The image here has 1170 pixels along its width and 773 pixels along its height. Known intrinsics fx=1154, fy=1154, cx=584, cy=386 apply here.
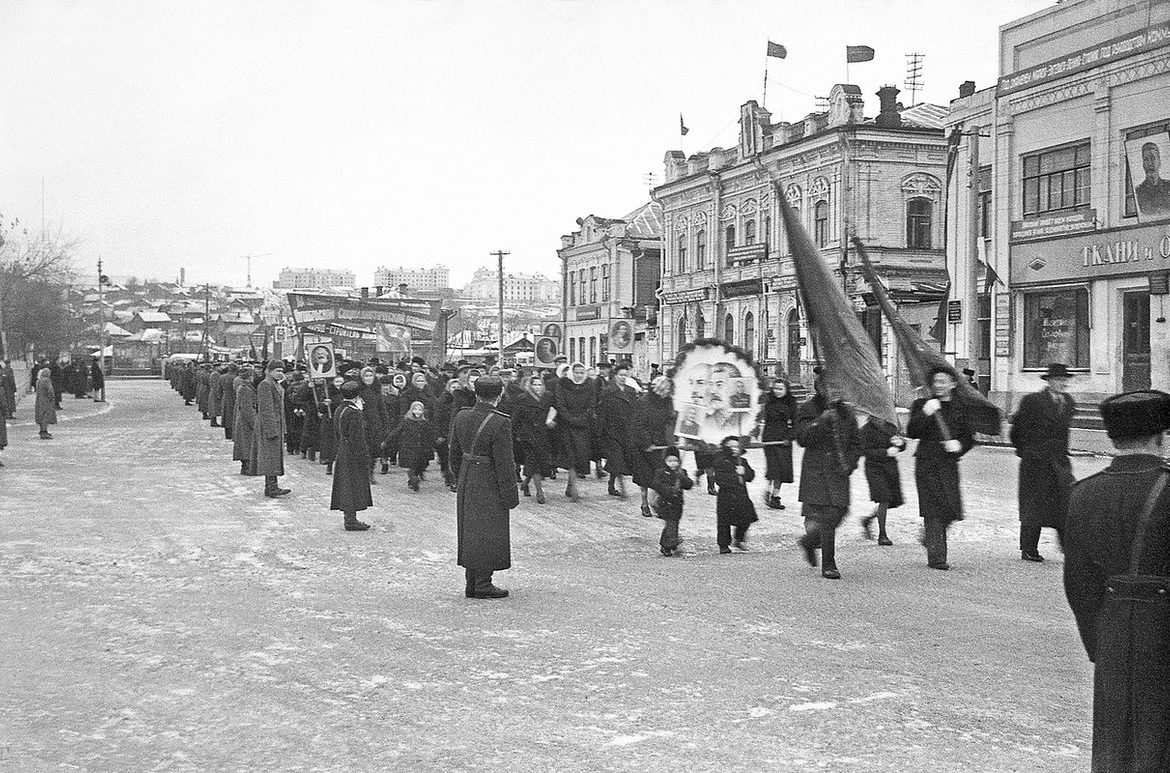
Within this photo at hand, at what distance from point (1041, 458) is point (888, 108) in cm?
3715

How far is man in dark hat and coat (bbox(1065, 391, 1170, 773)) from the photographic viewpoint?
380 cm

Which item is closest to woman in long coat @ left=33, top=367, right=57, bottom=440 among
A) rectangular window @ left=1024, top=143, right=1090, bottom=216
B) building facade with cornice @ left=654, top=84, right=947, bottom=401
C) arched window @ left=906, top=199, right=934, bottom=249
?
building facade with cornice @ left=654, top=84, right=947, bottom=401

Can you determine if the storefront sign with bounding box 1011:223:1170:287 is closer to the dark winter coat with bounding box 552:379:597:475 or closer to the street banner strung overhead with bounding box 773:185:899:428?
the dark winter coat with bounding box 552:379:597:475

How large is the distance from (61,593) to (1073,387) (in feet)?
85.8

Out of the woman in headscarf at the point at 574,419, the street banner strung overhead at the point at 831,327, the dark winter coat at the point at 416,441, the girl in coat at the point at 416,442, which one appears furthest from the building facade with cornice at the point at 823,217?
the street banner strung overhead at the point at 831,327

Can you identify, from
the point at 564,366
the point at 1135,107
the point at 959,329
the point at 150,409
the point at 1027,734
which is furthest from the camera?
the point at 150,409

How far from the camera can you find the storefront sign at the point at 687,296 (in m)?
53.2

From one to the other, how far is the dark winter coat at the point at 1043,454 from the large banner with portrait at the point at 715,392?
2386 millimetres

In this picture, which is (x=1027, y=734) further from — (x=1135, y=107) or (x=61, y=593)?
(x=1135, y=107)

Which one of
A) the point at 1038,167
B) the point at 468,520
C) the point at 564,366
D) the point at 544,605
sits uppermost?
the point at 1038,167

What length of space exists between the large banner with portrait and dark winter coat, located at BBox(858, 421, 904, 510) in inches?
45.3

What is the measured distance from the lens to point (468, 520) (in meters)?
8.86

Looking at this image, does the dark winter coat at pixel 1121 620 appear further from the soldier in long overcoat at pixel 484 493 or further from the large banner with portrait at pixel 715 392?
the large banner with portrait at pixel 715 392

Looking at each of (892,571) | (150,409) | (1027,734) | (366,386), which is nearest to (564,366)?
(366,386)
